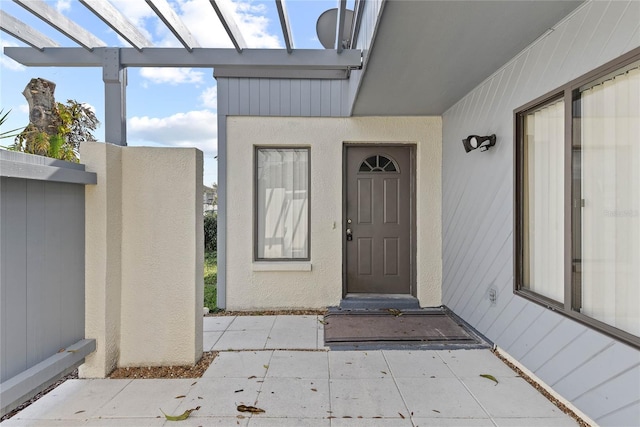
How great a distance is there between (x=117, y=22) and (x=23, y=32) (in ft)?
2.80

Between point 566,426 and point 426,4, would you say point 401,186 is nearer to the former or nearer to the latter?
point 426,4

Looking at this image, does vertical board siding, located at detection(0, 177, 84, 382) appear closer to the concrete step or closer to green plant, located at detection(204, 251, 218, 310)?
green plant, located at detection(204, 251, 218, 310)

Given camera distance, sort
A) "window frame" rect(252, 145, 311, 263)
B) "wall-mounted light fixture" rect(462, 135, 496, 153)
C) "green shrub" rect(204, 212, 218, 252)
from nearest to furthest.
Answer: "wall-mounted light fixture" rect(462, 135, 496, 153) → "window frame" rect(252, 145, 311, 263) → "green shrub" rect(204, 212, 218, 252)

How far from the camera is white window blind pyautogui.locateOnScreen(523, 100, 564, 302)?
2.40 meters

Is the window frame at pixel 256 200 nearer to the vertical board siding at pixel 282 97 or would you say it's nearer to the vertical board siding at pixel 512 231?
the vertical board siding at pixel 282 97

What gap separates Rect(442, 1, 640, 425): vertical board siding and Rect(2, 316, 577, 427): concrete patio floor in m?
0.29

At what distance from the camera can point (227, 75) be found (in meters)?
4.27

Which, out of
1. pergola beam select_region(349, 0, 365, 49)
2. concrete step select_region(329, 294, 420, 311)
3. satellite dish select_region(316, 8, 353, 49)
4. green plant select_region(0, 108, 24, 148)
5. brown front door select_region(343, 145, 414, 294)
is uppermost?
satellite dish select_region(316, 8, 353, 49)

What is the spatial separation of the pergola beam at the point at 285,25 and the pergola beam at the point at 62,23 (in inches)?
67.2

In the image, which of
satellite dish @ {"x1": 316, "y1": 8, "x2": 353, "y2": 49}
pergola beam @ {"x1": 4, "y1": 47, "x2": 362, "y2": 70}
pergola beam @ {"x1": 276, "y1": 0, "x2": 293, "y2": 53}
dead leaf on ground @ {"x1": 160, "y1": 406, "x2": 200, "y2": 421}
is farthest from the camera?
satellite dish @ {"x1": 316, "y1": 8, "x2": 353, "y2": 49}

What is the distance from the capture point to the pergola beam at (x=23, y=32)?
252 cm

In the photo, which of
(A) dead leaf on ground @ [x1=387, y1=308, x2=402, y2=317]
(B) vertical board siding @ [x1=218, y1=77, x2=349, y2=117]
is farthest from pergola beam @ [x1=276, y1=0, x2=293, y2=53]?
(A) dead leaf on ground @ [x1=387, y1=308, x2=402, y2=317]

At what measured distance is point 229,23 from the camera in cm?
261

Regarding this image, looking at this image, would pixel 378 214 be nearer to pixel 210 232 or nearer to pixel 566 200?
pixel 566 200
